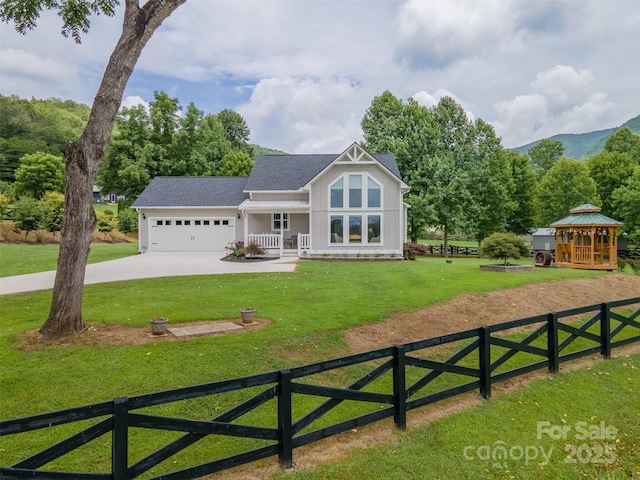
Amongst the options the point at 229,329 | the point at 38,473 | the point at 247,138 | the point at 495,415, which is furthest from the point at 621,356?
the point at 247,138

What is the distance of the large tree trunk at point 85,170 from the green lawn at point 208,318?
2.47 feet

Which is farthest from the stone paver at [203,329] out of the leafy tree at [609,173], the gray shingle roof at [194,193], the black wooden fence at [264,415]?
the leafy tree at [609,173]

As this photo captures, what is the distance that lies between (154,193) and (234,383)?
23285 mm

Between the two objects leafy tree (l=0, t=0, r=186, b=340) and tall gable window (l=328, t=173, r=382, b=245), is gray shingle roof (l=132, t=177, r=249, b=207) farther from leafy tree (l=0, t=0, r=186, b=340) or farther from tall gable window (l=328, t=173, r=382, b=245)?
leafy tree (l=0, t=0, r=186, b=340)

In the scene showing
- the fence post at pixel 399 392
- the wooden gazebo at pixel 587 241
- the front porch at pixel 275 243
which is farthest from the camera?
the front porch at pixel 275 243

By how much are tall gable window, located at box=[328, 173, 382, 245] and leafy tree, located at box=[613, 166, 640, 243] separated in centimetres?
2364

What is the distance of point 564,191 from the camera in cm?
3622

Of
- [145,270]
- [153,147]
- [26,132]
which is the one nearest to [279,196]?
[145,270]

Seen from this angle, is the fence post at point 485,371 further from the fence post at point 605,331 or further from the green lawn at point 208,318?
the fence post at point 605,331

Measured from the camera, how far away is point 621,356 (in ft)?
25.1

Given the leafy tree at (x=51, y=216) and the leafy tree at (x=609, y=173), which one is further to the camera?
the leafy tree at (x=609, y=173)

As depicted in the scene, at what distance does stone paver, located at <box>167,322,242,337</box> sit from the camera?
7262 mm

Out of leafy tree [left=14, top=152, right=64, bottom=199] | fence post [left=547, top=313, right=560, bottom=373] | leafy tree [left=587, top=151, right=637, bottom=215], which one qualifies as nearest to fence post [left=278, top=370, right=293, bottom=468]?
fence post [left=547, top=313, right=560, bottom=373]

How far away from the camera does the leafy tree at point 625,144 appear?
4044cm
